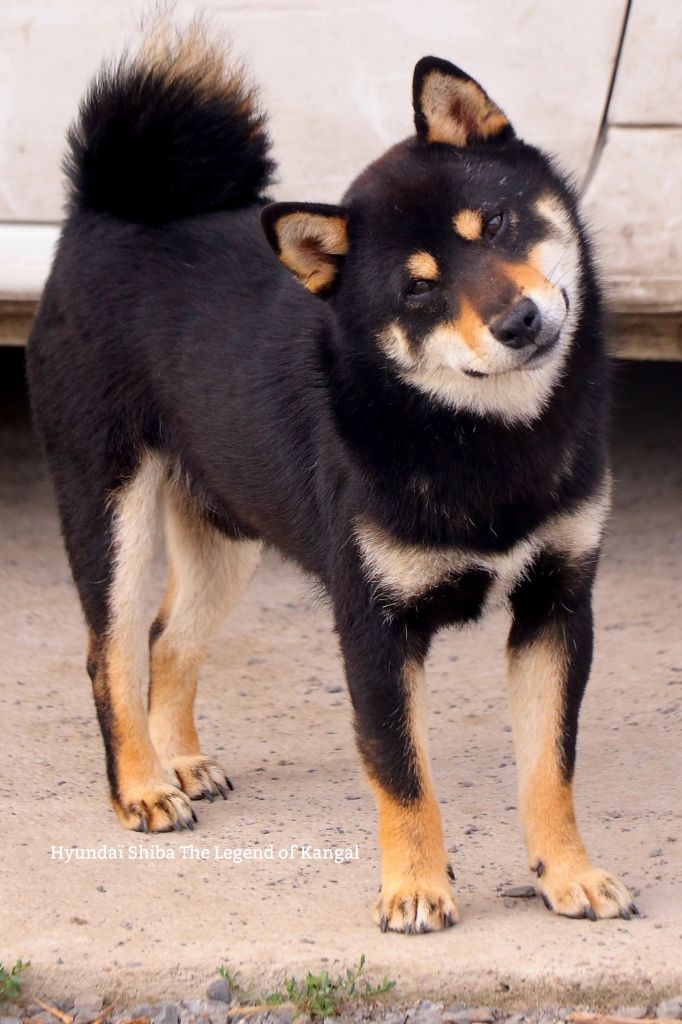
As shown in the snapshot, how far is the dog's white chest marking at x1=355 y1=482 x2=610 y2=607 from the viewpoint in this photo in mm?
3180

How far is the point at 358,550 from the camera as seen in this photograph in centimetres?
325

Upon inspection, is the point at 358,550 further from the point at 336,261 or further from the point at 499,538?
the point at 336,261

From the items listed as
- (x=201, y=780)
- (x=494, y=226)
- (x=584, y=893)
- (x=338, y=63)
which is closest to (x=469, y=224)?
(x=494, y=226)

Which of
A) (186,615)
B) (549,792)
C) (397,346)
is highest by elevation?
(397,346)

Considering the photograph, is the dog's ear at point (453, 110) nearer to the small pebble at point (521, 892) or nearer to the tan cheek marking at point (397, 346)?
the tan cheek marking at point (397, 346)

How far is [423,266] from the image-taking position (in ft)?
10.1

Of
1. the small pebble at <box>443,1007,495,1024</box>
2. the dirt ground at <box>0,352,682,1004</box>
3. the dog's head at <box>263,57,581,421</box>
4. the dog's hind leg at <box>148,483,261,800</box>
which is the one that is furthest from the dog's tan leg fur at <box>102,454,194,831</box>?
the small pebble at <box>443,1007,495,1024</box>

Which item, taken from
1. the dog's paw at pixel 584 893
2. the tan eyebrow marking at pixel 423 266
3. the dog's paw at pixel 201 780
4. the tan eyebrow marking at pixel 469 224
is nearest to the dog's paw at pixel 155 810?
the dog's paw at pixel 201 780

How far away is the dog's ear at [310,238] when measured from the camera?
3.10 m

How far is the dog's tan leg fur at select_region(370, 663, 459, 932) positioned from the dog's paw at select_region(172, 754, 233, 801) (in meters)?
0.97

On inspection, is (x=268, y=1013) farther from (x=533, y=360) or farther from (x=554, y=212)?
(x=554, y=212)

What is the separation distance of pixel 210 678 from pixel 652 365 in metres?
3.03

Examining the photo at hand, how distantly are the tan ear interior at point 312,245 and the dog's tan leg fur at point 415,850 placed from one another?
0.86 meters

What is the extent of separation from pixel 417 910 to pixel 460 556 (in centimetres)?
74
